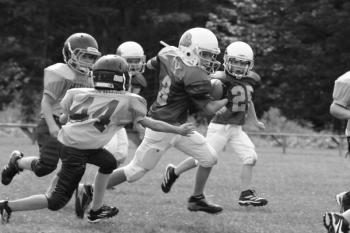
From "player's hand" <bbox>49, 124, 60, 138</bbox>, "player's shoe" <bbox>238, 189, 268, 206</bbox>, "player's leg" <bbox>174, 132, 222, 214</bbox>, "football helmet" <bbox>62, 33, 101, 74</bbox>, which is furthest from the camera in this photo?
"player's shoe" <bbox>238, 189, 268, 206</bbox>

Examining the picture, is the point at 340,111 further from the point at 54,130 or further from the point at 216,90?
the point at 54,130

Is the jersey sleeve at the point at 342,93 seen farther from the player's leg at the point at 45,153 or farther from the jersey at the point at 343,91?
the player's leg at the point at 45,153

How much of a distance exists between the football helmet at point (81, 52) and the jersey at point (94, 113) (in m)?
0.97

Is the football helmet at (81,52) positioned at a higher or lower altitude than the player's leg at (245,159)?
higher

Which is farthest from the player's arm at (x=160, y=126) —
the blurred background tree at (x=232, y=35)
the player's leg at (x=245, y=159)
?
the blurred background tree at (x=232, y=35)

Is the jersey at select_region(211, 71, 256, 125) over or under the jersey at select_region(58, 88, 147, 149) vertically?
under

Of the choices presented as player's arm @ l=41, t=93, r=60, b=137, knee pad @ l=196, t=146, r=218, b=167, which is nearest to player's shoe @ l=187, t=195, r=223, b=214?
knee pad @ l=196, t=146, r=218, b=167

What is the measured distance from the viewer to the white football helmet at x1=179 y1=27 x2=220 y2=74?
6.96 metres

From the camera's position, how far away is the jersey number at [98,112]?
6.00m

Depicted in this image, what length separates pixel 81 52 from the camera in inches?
273

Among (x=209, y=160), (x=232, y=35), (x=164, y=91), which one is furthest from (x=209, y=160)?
(x=232, y=35)

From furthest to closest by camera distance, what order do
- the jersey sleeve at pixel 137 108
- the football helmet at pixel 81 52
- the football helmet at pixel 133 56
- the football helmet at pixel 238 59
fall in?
1. the football helmet at pixel 133 56
2. the football helmet at pixel 238 59
3. the football helmet at pixel 81 52
4. the jersey sleeve at pixel 137 108

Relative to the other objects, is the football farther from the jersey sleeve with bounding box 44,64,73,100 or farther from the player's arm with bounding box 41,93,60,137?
the player's arm with bounding box 41,93,60,137

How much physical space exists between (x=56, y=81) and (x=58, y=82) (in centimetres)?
2
